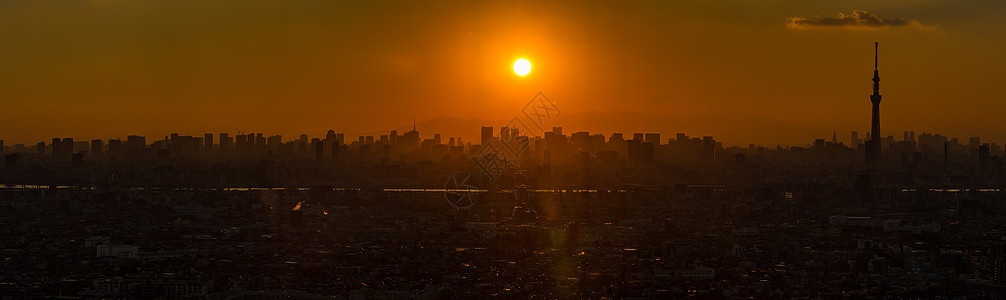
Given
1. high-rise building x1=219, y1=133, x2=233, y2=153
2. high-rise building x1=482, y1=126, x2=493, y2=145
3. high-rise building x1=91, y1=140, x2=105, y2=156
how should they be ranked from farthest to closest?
high-rise building x1=219, y1=133, x2=233, y2=153 → high-rise building x1=91, y1=140, x2=105, y2=156 → high-rise building x1=482, y1=126, x2=493, y2=145

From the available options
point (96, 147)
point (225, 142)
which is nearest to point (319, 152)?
point (225, 142)

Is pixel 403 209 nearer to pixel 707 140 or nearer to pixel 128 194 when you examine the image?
pixel 128 194

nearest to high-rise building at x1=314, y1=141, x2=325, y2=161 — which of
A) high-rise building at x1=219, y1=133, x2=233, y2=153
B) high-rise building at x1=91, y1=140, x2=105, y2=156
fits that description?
high-rise building at x1=219, y1=133, x2=233, y2=153

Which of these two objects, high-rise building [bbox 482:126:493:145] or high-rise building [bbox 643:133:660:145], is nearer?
high-rise building [bbox 482:126:493:145]

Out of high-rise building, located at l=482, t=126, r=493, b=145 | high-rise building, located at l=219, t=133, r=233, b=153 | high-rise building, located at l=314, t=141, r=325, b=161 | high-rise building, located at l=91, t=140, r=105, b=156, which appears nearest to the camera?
high-rise building, located at l=482, t=126, r=493, b=145

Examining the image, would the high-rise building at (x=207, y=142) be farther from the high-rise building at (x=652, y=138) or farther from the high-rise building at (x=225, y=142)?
the high-rise building at (x=652, y=138)

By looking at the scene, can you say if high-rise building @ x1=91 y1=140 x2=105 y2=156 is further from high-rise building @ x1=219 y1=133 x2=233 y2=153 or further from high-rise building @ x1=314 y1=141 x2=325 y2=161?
high-rise building @ x1=314 y1=141 x2=325 y2=161

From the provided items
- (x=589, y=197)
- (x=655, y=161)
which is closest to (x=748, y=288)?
(x=589, y=197)

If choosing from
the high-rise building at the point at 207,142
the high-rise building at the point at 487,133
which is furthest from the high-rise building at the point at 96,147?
the high-rise building at the point at 487,133

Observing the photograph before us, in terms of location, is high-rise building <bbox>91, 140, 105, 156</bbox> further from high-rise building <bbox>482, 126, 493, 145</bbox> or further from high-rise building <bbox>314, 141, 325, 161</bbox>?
high-rise building <bbox>482, 126, 493, 145</bbox>

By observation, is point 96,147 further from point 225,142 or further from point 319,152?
point 319,152

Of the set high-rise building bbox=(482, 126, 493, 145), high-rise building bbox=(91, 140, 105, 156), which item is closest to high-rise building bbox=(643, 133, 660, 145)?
high-rise building bbox=(482, 126, 493, 145)
